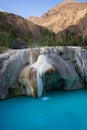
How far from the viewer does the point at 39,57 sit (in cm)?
1875

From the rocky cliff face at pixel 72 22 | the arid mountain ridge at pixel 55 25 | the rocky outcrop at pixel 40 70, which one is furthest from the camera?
the rocky cliff face at pixel 72 22

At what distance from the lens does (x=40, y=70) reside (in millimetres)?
17422

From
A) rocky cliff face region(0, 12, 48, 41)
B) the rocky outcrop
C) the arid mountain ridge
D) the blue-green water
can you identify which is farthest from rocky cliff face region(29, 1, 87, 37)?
the blue-green water

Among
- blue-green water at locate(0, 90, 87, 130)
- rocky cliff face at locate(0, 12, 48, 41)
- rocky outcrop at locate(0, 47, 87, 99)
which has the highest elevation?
rocky cliff face at locate(0, 12, 48, 41)

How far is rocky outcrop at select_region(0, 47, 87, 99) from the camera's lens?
1722cm

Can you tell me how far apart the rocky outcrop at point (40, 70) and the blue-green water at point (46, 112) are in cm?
101

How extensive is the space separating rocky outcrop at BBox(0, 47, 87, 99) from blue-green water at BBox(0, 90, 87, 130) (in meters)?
1.01

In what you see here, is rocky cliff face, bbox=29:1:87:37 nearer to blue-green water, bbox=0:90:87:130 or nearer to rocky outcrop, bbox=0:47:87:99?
rocky outcrop, bbox=0:47:87:99

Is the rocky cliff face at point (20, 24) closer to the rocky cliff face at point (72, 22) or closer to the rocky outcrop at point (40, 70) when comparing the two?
the rocky cliff face at point (72, 22)

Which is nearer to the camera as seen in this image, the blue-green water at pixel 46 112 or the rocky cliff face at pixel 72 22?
the blue-green water at pixel 46 112

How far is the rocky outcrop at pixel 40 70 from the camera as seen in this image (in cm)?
1722

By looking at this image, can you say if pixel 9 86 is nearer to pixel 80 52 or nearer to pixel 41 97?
pixel 41 97

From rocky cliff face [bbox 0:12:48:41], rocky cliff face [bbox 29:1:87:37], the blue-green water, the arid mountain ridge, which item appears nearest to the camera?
the blue-green water

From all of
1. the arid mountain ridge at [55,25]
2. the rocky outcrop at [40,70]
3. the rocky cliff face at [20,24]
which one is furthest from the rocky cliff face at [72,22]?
the rocky outcrop at [40,70]
